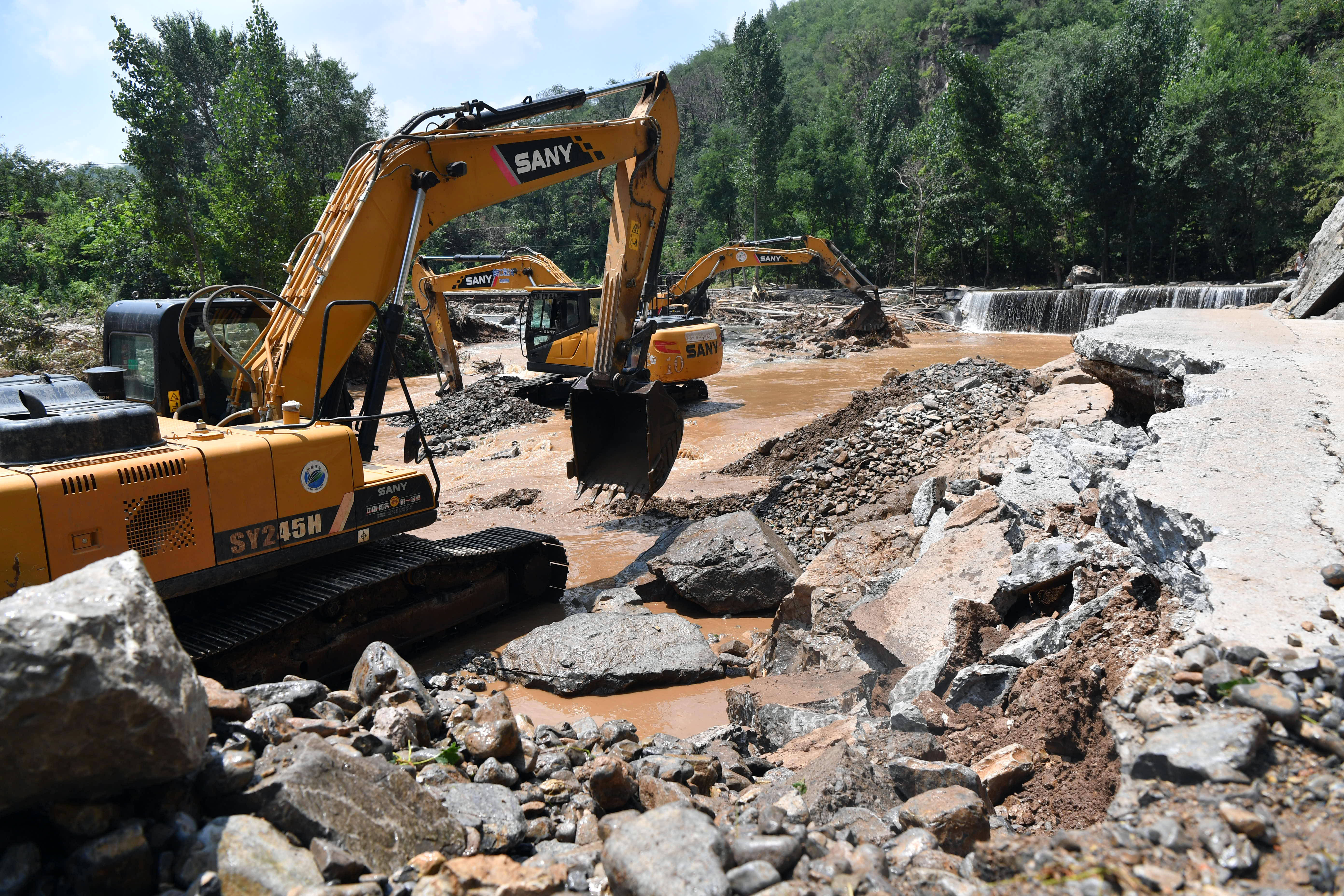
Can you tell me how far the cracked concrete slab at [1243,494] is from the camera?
279 centimetres

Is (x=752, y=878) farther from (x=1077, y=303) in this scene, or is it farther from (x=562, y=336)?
(x=1077, y=303)

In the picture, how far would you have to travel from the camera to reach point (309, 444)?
5.07 metres

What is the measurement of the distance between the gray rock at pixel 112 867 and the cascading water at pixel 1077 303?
22.2 m

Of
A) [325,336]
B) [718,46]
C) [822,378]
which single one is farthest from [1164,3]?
[718,46]

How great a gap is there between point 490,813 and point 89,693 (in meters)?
1.53

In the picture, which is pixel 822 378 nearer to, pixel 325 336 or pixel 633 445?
pixel 633 445

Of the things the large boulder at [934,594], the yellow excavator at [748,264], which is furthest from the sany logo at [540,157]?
the yellow excavator at [748,264]

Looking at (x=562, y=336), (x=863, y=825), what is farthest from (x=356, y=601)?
(x=562, y=336)

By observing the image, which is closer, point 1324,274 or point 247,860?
point 247,860

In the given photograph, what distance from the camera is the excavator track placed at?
15.8 feet

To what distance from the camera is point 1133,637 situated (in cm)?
307

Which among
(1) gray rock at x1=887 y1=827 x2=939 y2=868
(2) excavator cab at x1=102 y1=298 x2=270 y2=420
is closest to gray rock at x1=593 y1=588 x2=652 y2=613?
(2) excavator cab at x1=102 y1=298 x2=270 y2=420

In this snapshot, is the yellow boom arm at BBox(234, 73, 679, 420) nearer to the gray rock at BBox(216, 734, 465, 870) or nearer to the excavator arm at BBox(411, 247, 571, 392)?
the gray rock at BBox(216, 734, 465, 870)

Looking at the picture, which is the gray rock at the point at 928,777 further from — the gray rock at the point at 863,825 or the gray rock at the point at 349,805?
the gray rock at the point at 349,805
